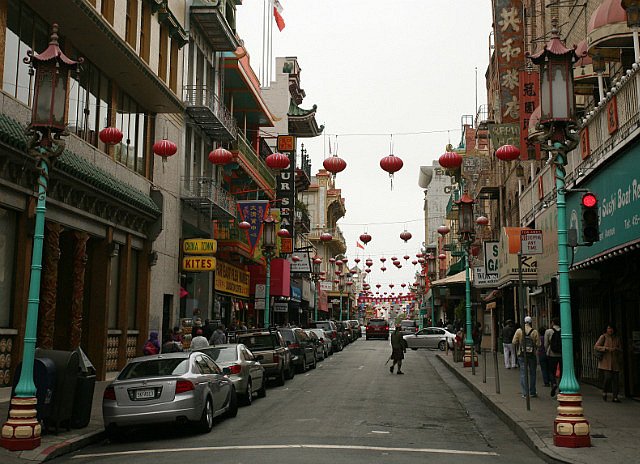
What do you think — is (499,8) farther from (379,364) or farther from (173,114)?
(379,364)

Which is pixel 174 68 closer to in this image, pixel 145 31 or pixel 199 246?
pixel 145 31

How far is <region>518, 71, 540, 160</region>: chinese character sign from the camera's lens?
23234 mm

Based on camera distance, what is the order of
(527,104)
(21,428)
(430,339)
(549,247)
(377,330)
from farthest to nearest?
(377,330)
(430,339)
(527,104)
(549,247)
(21,428)

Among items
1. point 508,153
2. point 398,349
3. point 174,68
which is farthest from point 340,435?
point 174,68

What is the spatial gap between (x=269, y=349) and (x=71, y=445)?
10795 mm

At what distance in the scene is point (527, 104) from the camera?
931 inches

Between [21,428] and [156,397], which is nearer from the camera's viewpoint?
[21,428]

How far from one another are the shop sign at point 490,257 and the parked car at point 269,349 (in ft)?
35.2

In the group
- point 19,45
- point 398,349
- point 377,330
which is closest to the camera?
point 19,45

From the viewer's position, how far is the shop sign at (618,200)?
1286 centimetres

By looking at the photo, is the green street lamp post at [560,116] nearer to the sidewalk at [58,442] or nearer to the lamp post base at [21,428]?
the sidewalk at [58,442]

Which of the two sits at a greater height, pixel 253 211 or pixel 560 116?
pixel 253 211

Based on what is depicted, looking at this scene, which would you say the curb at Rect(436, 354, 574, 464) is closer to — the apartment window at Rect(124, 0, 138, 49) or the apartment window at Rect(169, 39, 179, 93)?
the apartment window at Rect(124, 0, 138, 49)

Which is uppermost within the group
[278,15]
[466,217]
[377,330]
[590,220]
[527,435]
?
[278,15]
